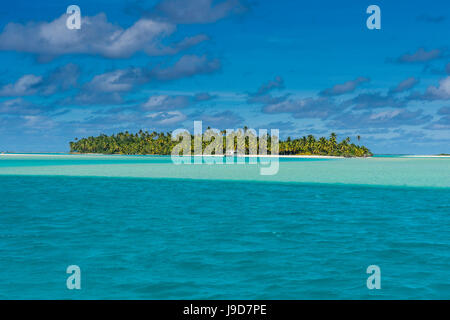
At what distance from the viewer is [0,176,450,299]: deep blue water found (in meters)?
11.8

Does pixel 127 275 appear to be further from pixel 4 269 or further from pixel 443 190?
pixel 443 190

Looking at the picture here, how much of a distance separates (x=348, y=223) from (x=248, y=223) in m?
4.95

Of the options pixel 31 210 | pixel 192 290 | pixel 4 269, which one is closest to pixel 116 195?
pixel 31 210

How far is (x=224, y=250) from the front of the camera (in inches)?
629

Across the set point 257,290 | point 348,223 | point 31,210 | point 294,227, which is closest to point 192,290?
point 257,290

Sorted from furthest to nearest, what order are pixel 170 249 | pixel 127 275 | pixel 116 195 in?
pixel 116 195 → pixel 170 249 → pixel 127 275

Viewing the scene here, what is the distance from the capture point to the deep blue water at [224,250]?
1177 centimetres

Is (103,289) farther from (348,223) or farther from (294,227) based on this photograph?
(348,223)

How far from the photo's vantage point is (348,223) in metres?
22.2
